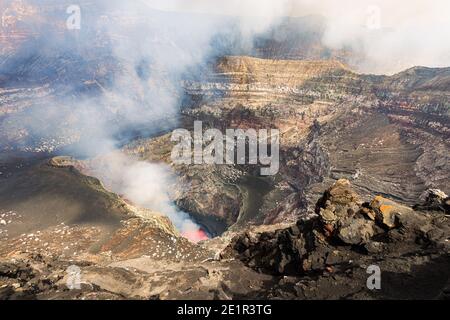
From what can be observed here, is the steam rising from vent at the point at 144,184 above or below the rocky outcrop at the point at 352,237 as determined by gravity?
below

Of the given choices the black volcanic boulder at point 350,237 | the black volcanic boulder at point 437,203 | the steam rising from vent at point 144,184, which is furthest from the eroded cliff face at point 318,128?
the black volcanic boulder at point 350,237

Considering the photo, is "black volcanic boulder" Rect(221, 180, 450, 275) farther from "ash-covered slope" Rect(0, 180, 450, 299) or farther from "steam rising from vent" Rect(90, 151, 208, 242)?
"steam rising from vent" Rect(90, 151, 208, 242)

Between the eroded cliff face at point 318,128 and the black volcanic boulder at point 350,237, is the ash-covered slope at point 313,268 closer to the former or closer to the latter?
the black volcanic boulder at point 350,237

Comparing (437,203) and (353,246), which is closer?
(353,246)

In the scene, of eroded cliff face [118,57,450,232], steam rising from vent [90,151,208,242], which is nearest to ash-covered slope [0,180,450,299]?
eroded cliff face [118,57,450,232]

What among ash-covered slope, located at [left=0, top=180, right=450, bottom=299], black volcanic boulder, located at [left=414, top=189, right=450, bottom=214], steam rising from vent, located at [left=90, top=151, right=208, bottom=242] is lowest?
steam rising from vent, located at [left=90, top=151, right=208, bottom=242]

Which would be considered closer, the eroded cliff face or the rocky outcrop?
the rocky outcrop

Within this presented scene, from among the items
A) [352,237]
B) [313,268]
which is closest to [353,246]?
[352,237]

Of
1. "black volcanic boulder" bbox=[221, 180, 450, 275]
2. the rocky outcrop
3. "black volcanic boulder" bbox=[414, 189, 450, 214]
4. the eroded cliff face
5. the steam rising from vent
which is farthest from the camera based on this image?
the steam rising from vent

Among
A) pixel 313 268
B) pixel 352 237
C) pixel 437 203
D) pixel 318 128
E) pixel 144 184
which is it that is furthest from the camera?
pixel 318 128

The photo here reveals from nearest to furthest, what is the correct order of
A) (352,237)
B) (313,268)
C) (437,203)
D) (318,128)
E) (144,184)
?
(313,268) < (352,237) < (437,203) < (144,184) < (318,128)

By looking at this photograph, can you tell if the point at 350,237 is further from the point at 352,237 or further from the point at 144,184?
the point at 144,184

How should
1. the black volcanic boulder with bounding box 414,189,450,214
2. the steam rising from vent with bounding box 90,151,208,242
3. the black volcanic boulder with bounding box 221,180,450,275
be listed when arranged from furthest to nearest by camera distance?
the steam rising from vent with bounding box 90,151,208,242 → the black volcanic boulder with bounding box 414,189,450,214 → the black volcanic boulder with bounding box 221,180,450,275
